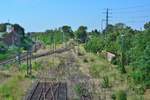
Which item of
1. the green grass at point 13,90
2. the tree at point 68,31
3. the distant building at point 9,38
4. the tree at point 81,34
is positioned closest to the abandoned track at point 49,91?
the green grass at point 13,90

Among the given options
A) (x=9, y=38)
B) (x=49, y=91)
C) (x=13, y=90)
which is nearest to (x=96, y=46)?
(x=9, y=38)

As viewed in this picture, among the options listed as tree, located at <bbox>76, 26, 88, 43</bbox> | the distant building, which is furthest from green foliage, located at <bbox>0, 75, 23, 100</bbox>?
tree, located at <bbox>76, 26, 88, 43</bbox>

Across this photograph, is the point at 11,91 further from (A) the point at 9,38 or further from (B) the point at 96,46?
(A) the point at 9,38

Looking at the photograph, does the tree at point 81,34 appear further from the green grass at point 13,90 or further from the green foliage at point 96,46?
the green grass at point 13,90

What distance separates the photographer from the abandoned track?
26.4 m

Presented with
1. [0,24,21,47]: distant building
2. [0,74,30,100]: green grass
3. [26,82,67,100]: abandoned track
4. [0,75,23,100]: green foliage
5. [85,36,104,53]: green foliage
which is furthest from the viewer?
[0,24,21,47]: distant building

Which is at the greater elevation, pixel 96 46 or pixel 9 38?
pixel 9 38

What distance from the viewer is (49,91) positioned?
96.4 feet

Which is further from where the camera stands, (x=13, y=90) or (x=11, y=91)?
(x=13, y=90)

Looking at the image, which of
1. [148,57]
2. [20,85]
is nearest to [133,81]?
[148,57]

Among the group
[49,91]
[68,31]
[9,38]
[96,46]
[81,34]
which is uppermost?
[68,31]

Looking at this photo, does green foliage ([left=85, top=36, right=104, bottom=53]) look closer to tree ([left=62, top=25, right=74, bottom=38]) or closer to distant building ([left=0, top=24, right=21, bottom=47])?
distant building ([left=0, top=24, right=21, bottom=47])

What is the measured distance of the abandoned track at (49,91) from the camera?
86.7 ft

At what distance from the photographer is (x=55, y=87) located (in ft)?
103
